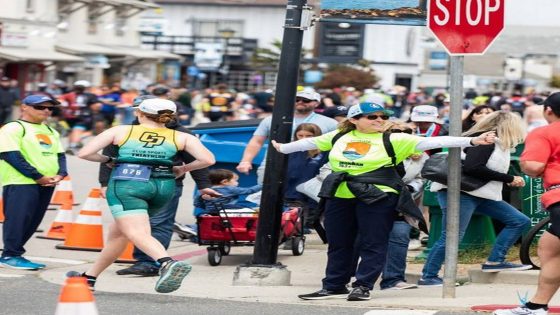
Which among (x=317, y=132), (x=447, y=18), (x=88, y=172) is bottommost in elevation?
(x=88, y=172)

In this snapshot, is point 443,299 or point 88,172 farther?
point 88,172

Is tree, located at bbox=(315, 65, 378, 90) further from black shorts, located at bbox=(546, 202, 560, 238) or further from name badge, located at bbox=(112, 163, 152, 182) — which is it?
black shorts, located at bbox=(546, 202, 560, 238)

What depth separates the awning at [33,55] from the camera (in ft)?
165

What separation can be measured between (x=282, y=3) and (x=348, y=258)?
8127 centimetres

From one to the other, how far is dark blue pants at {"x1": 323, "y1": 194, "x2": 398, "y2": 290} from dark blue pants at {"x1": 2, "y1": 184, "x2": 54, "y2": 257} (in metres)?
3.23

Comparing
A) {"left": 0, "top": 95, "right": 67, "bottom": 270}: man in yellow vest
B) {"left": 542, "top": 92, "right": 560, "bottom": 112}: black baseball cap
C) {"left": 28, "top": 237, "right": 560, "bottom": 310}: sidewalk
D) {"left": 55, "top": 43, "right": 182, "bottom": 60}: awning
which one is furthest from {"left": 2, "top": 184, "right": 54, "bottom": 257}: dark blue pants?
{"left": 55, "top": 43, "right": 182, "bottom": 60}: awning

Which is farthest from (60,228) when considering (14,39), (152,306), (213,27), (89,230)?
(213,27)

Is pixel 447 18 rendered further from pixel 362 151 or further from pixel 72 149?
pixel 72 149

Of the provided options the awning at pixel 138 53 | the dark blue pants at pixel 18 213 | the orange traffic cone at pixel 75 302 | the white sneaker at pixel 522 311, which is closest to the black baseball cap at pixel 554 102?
the white sneaker at pixel 522 311

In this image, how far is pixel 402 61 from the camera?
95938 millimetres

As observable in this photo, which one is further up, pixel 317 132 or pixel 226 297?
pixel 317 132

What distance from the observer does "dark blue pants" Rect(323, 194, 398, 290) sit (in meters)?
9.92

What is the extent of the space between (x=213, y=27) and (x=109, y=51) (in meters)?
34.6

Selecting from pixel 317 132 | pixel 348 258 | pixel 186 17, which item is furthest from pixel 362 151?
pixel 186 17
